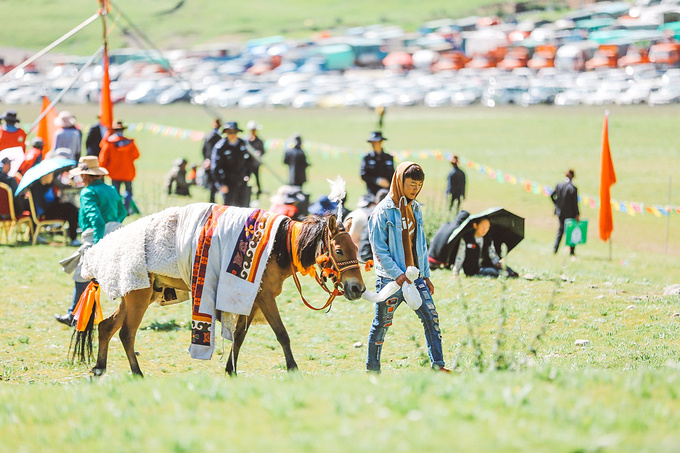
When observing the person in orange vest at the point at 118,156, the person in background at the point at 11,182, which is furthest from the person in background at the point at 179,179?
the person in background at the point at 11,182

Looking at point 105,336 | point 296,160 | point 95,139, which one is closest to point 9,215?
point 95,139

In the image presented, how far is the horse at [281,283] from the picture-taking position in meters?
7.61

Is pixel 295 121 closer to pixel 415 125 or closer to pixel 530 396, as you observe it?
pixel 415 125

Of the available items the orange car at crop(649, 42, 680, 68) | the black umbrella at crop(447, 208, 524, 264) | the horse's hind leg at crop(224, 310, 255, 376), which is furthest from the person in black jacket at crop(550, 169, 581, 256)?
the orange car at crop(649, 42, 680, 68)

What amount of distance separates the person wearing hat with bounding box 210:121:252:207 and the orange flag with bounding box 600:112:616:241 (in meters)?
6.43

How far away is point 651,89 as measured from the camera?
2138 inches

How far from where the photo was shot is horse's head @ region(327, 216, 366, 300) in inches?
296

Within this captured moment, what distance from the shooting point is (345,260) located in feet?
24.9

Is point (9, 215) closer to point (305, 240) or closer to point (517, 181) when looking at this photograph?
point (305, 240)

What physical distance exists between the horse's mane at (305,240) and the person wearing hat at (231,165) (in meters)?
8.11

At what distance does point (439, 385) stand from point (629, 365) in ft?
11.5

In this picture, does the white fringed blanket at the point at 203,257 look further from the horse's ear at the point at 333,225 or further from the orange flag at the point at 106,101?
the orange flag at the point at 106,101

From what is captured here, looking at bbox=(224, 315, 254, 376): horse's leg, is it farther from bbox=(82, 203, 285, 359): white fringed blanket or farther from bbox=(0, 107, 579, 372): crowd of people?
bbox=(0, 107, 579, 372): crowd of people

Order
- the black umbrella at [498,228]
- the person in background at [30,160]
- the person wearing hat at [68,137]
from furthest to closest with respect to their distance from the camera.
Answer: the person wearing hat at [68,137], the person in background at [30,160], the black umbrella at [498,228]
